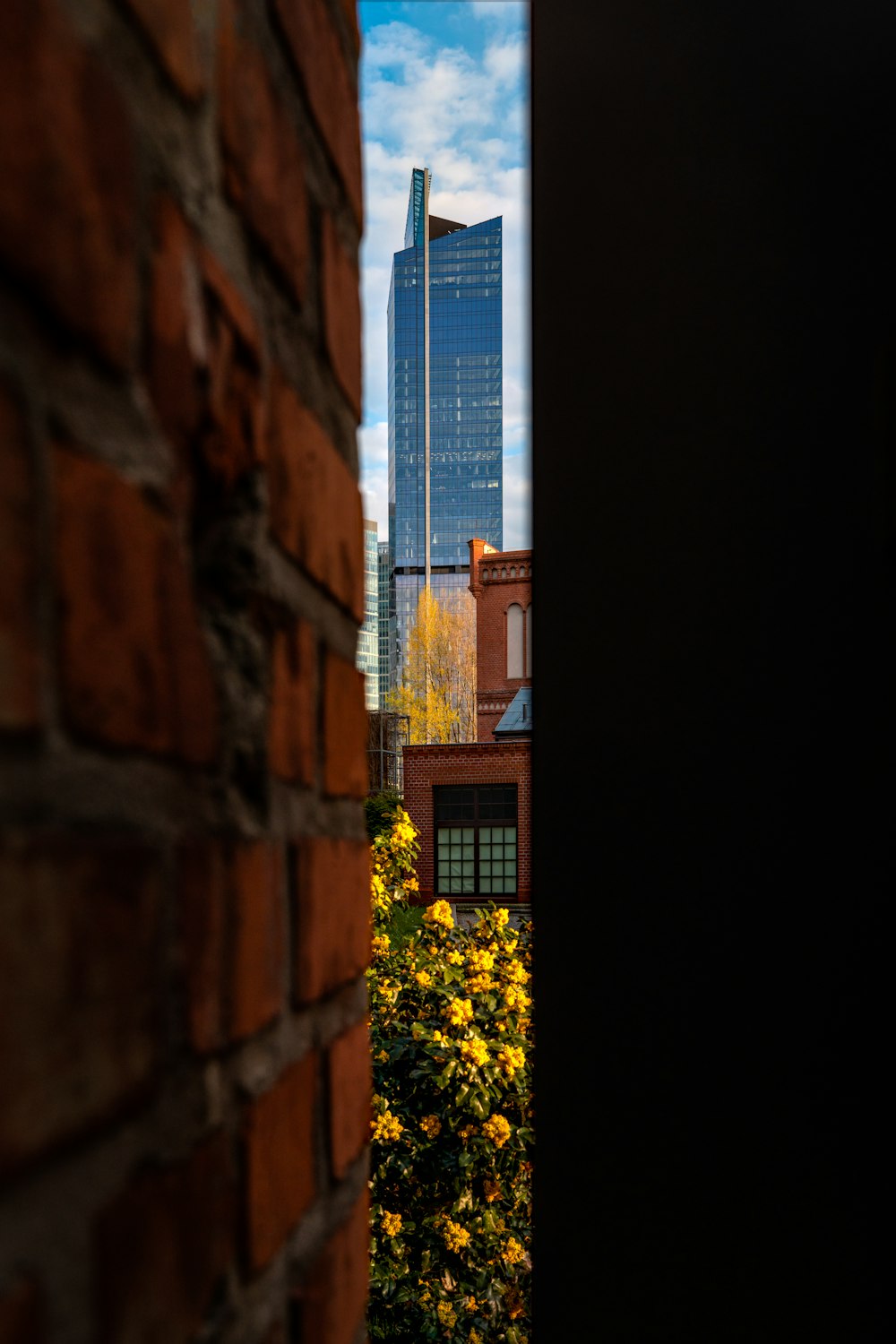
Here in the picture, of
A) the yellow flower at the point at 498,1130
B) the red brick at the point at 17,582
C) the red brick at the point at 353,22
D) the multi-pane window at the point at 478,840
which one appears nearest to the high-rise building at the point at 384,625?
the multi-pane window at the point at 478,840

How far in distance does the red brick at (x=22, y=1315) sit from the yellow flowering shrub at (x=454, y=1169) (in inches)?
158

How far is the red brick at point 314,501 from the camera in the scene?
20.7 inches

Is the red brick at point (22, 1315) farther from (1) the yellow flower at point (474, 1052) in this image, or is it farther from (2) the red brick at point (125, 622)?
(1) the yellow flower at point (474, 1052)

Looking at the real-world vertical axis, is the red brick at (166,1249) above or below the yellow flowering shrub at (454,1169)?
above

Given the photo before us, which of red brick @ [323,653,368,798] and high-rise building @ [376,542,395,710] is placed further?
high-rise building @ [376,542,395,710]

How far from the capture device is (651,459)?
1.58 metres

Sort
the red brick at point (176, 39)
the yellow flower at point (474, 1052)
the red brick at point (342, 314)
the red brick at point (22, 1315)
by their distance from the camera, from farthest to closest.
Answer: the yellow flower at point (474, 1052)
the red brick at point (342, 314)
the red brick at point (176, 39)
the red brick at point (22, 1315)

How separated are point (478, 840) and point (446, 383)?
58513mm

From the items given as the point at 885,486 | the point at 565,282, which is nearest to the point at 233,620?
the point at 885,486

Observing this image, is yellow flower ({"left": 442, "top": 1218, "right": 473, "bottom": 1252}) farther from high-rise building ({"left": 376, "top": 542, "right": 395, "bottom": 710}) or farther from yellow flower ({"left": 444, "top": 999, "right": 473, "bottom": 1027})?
high-rise building ({"left": 376, "top": 542, "right": 395, "bottom": 710})

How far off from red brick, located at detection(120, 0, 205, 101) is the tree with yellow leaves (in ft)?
107

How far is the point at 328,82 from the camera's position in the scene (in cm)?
64

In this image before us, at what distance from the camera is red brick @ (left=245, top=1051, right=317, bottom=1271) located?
454 mm

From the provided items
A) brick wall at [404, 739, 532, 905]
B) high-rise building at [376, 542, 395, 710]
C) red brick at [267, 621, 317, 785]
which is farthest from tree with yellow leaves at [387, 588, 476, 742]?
red brick at [267, 621, 317, 785]
